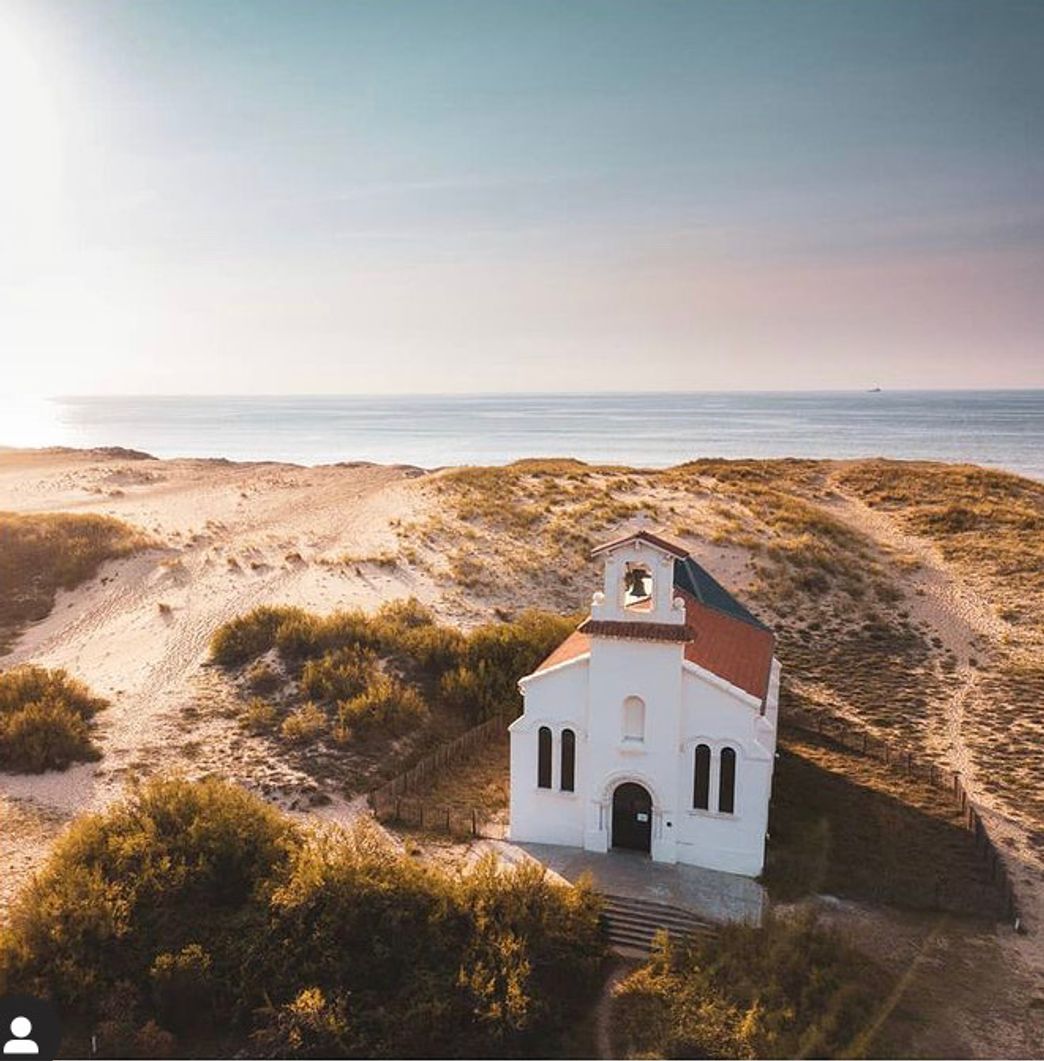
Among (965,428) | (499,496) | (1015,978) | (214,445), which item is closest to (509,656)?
(1015,978)

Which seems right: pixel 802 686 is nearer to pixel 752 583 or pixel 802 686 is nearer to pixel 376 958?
pixel 752 583

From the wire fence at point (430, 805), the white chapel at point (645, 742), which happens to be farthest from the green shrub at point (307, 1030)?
the white chapel at point (645, 742)

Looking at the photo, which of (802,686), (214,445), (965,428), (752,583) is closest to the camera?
(802,686)

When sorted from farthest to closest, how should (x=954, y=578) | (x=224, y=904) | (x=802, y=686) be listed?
(x=954, y=578) → (x=802, y=686) → (x=224, y=904)

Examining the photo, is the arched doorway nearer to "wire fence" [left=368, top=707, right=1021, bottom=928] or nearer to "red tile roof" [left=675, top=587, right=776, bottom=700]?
"wire fence" [left=368, top=707, right=1021, bottom=928]

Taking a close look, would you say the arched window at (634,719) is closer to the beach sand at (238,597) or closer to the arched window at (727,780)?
the arched window at (727,780)

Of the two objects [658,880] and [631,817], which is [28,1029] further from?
[631,817]
